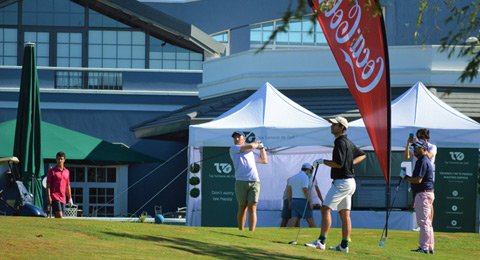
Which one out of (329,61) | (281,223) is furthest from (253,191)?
(329,61)

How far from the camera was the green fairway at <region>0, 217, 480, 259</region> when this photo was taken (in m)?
8.68

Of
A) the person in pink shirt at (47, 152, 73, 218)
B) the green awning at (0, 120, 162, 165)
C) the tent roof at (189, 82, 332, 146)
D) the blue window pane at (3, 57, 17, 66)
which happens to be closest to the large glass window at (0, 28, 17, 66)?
the blue window pane at (3, 57, 17, 66)

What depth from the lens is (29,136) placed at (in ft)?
59.2

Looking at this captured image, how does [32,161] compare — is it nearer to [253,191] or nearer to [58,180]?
[58,180]

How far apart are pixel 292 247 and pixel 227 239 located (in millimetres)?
805

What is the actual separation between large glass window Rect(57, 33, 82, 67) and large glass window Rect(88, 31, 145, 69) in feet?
1.12

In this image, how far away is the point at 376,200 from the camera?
1773cm

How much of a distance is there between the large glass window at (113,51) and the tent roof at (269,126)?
1158 centimetres

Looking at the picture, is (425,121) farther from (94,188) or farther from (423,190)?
(94,188)

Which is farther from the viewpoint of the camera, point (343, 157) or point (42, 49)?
point (42, 49)

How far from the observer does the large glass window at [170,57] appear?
93.4 feet

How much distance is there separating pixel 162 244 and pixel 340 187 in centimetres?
227

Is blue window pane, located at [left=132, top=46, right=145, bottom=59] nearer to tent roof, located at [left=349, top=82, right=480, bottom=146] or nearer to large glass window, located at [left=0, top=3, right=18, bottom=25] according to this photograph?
large glass window, located at [left=0, top=3, right=18, bottom=25]

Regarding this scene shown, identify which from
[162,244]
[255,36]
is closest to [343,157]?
[162,244]
